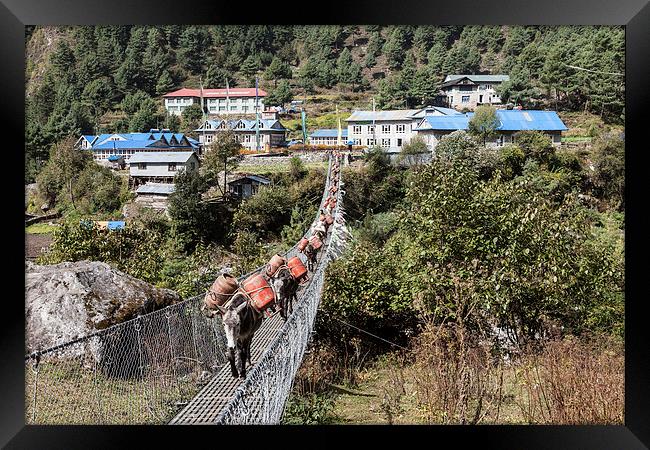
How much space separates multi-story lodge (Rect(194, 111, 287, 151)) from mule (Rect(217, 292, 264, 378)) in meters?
2.89

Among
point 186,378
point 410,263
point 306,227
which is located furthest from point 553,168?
point 186,378

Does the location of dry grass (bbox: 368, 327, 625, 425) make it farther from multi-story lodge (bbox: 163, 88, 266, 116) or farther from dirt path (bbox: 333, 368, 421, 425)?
multi-story lodge (bbox: 163, 88, 266, 116)

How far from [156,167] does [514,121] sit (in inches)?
122

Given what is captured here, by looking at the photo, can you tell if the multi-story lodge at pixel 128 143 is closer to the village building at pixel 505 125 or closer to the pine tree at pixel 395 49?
the pine tree at pixel 395 49

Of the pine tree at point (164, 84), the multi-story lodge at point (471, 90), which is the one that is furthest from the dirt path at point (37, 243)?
the multi-story lodge at point (471, 90)

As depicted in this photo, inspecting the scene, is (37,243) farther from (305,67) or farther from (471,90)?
(471,90)

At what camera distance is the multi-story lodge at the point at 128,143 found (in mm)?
5801

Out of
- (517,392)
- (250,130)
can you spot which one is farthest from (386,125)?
(517,392)

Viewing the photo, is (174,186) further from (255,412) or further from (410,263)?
(255,412)

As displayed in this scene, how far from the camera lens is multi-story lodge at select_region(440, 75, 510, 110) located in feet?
20.1

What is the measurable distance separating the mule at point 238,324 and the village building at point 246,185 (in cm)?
291

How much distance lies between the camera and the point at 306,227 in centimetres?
678

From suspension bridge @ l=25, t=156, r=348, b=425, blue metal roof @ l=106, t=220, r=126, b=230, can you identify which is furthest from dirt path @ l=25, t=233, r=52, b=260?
suspension bridge @ l=25, t=156, r=348, b=425

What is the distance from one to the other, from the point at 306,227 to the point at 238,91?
140cm
